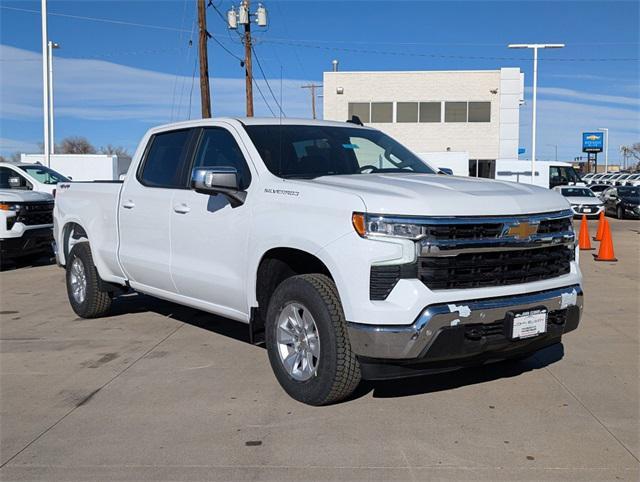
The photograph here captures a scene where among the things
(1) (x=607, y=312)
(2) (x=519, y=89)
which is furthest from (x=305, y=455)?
(2) (x=519, y=89)

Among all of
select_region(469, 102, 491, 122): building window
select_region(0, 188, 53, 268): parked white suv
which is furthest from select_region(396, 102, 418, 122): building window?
select_region(0, 188, 53, 268): parked white suv

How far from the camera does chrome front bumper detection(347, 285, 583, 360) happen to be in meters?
3.89

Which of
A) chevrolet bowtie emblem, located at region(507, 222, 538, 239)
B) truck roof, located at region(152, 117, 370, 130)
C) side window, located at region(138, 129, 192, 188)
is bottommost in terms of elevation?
chevrolet bowtie emblem, located at region(507, 222, 538, 239)

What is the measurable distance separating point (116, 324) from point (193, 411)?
2992mm

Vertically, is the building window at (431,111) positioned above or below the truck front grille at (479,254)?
above

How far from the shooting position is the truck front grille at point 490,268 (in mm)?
3969

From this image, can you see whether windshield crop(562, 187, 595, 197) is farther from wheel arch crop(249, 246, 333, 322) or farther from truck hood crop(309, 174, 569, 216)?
wheel arch crop(249, 246, 333, 322)

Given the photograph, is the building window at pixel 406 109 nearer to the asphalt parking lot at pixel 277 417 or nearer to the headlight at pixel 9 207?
the headlight at pixel 9 207

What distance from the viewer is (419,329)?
12.8ft

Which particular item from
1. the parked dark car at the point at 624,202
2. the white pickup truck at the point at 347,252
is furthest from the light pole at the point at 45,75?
the parked dark car at the point at 624,202

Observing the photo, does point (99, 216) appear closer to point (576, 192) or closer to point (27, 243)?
point (27, 243)

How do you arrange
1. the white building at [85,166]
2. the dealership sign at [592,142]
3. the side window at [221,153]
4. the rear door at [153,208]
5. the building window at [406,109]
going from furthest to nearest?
the dealership sign at [592,142] < the building window at [406,109] < the white building at [85,166] < the rear door at [153,208] < the side window at [221,153]

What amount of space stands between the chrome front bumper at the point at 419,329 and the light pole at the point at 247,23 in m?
21.6

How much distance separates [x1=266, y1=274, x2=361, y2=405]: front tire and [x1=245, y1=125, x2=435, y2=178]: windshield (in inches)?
40.2
